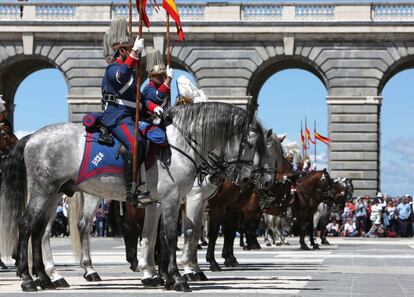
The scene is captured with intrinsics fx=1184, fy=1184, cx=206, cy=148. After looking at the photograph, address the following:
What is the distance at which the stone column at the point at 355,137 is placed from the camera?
153 ft

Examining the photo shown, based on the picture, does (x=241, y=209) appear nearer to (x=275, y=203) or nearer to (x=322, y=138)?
(x=275, y=203)

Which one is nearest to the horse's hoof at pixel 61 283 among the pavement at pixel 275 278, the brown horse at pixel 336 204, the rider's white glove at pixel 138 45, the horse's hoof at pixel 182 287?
the pavement at pixel 275 278

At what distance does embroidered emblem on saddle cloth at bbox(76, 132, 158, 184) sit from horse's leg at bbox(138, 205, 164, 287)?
3.38 ft

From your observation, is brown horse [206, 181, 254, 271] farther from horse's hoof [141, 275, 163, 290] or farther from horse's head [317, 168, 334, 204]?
horse's head [317, 168, 334, 204]

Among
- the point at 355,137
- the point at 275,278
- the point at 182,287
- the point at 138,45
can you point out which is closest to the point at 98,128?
the point at 138,45

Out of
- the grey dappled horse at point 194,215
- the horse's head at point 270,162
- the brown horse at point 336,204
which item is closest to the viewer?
the horse's head at point 270,162

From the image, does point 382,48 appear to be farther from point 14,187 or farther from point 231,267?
point 14,187

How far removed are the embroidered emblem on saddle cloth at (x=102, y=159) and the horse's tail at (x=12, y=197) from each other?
88 cm

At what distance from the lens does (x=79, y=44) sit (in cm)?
4806

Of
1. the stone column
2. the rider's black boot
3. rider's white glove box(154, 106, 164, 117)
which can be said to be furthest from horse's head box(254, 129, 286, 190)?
the stone column

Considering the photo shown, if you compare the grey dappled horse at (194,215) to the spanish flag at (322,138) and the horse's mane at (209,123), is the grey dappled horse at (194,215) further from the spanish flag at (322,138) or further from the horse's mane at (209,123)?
the spanish flag at (322,138)

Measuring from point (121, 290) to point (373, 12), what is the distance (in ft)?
113

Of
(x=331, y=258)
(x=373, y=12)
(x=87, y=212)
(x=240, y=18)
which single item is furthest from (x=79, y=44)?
(x=87, y=212)

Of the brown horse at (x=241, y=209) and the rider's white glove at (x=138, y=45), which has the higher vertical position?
the rider's white glove at (x=138, y=45)
